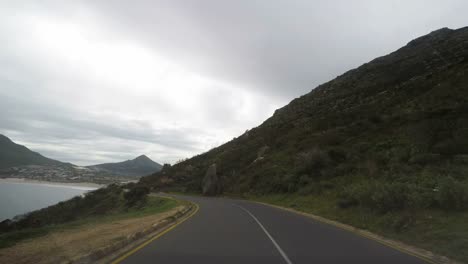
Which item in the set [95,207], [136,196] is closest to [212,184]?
[136,196]

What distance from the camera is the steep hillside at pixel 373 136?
24625 mm

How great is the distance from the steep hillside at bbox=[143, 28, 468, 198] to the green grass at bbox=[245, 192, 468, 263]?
3.86 m

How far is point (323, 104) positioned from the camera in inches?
2704

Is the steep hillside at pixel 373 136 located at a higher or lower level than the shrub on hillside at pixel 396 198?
higher

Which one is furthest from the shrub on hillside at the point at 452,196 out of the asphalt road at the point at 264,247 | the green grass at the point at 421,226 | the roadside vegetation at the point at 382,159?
the asphalt road at the point at 264,247

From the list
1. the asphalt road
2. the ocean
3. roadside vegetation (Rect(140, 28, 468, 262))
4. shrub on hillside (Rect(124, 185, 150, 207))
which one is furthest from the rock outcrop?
the asphalt road

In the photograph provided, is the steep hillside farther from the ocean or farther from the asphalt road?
the ocean

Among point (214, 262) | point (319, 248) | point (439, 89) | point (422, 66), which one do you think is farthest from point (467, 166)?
point (422, 66)

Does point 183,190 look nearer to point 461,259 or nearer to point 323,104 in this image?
point 323,104

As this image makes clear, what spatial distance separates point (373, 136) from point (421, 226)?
79.6 feet

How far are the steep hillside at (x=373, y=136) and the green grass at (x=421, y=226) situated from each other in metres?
3.86

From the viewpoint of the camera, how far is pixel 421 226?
12.7 meters

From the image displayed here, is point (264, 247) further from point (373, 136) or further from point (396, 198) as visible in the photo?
point (373, 136)

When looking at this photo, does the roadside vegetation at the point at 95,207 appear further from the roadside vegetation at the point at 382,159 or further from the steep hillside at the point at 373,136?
the steep hillside at the point at 373,136
